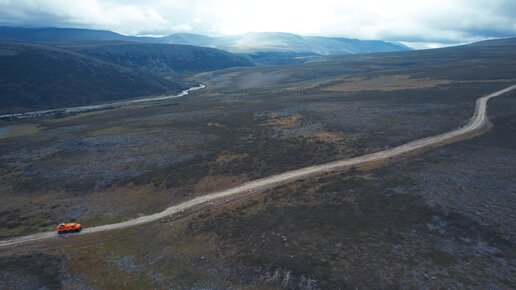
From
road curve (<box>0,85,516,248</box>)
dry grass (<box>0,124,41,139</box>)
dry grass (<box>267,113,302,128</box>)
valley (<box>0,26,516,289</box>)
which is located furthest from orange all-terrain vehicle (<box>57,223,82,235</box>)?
dry grass (<box>0,124,41,139</box>)

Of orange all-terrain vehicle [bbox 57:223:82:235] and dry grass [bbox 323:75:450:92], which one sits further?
dry grass [bbox 323:75:450:92]

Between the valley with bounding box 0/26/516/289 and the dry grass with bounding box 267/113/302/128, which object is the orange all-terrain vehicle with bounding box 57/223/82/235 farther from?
the dry grass with bounding box 267/113/302/128

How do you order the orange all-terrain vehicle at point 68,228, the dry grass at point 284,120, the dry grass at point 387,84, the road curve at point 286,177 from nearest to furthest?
the orange all-terrain vehicle at point 68,228
the road curve at point 286,177
the dry grass at point 284,120
the dry grass at point 387,84

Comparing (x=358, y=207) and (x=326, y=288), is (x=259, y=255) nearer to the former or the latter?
(x=326, y=288)

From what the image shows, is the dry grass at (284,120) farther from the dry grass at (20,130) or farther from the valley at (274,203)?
the dry grass at (20,130)

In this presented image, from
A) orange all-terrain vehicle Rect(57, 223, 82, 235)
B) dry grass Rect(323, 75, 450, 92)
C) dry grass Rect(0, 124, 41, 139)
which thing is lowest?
dry grass Rect(0, 124, 41, 139)

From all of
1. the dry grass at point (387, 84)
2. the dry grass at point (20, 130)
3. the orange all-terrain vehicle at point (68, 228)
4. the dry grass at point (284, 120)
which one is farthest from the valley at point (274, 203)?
the dry grass at point (387, 84)

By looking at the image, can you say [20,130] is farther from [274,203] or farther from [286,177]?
[274,203]

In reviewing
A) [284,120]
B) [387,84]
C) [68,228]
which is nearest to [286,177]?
[68,228]
